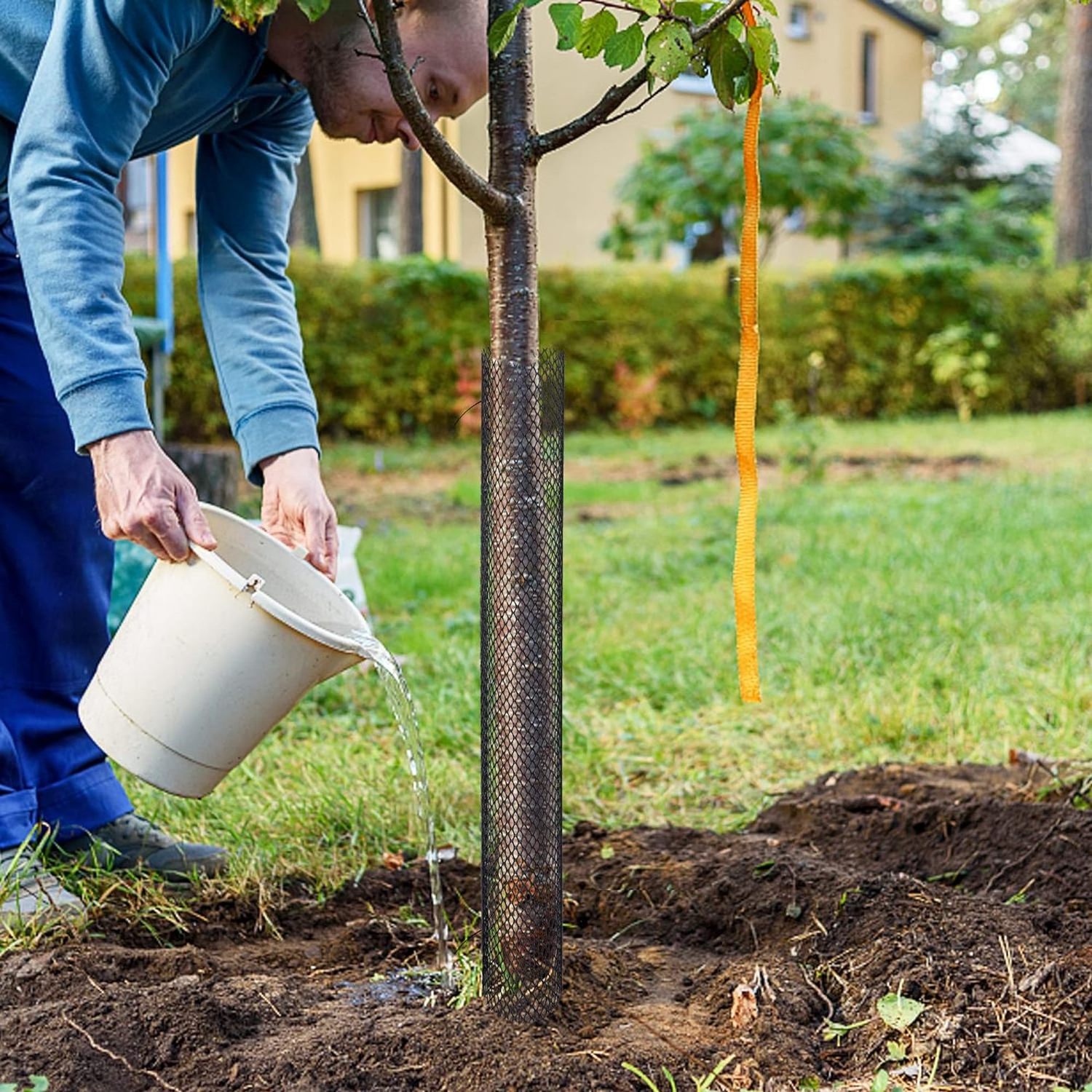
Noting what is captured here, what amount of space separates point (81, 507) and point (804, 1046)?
1458mm

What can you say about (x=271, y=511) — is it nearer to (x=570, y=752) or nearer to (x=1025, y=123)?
(x=570, y=752)

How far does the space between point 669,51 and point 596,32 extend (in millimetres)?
97

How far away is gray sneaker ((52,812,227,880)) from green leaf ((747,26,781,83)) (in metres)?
1.56

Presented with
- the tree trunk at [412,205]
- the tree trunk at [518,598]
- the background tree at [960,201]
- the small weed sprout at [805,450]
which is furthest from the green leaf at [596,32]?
the background tree at [960,201]

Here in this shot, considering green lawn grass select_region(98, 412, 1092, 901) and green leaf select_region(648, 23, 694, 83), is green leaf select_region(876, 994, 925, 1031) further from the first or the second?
green leaf select_region(648, 23, 694, 83)

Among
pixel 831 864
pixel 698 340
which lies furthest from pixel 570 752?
pixel 698 340

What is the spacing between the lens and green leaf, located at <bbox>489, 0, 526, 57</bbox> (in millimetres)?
1587

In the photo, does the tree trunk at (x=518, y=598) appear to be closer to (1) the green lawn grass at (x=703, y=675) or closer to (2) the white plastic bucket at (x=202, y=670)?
(2) the white plastic bucket at (x=202, y=670)

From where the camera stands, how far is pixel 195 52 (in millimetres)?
1966

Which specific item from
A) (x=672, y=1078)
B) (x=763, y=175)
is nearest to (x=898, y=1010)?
(x=672, y=1078)

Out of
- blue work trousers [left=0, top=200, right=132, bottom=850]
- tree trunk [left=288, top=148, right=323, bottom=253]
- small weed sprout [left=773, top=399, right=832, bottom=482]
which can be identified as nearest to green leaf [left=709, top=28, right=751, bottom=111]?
blue work trousers [left=0, top=200, right=132, bottom=850]

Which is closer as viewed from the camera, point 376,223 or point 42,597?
point 42,597

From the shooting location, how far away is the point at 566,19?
161 cm

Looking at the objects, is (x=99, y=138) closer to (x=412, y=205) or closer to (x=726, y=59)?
(x=726, y=59)
